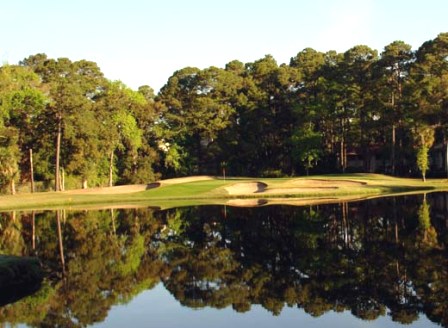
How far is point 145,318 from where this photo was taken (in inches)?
523

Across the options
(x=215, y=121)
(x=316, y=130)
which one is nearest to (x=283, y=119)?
(x=316, y=130)

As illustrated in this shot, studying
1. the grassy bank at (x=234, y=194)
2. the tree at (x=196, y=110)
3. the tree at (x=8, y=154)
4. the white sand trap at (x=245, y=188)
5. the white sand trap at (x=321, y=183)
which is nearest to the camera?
the grassy bank at (x=234, y=194)

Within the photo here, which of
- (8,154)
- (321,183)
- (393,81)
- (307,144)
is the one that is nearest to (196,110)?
(307,144)

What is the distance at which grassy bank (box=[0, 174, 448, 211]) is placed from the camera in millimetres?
46156

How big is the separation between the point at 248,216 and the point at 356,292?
19.1m

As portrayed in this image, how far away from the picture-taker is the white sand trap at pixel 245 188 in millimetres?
51125

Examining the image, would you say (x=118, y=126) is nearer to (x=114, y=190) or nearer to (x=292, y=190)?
(x=114, y=190)

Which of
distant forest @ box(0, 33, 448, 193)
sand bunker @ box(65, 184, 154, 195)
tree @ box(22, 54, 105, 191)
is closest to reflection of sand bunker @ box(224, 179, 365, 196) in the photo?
distant forest @ box(0, 33, 448, 193)

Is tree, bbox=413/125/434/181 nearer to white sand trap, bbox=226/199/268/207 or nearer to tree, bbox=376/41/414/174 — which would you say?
tree, bbox=376/41/414/174

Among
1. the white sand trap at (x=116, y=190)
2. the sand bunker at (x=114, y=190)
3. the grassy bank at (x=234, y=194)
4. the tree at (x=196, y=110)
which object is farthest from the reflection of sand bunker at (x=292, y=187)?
the tree at (x=196, y=110)

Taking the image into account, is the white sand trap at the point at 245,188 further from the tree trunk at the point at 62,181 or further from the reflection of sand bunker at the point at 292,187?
the tree trunk at the point at 62,181

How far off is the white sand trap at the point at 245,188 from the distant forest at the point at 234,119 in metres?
16.9

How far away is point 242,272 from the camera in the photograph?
56.3 ft

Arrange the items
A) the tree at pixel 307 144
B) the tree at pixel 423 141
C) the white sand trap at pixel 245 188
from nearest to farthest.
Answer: the white sand trap at pixel 245 188
the tree at pixel 423 141
the tree at pixel 307 144
